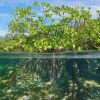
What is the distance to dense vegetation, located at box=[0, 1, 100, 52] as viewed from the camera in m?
7.98

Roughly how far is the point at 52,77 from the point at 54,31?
1.55 m

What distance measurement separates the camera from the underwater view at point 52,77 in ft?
22.6

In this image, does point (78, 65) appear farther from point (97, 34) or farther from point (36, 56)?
point (97, 34)

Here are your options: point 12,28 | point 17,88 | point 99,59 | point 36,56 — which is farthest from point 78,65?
point 12,28

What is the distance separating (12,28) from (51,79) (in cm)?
220

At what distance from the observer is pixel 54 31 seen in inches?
321

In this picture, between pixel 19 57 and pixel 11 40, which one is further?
pixel 11 40

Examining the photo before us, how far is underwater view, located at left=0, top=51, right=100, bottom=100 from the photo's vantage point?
6.89m

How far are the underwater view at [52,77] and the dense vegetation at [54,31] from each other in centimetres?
95

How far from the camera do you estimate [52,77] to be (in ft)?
22.9

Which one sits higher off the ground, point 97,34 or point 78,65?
point 97,34

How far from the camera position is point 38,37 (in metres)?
8.16

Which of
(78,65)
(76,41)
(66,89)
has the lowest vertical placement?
(66,89)

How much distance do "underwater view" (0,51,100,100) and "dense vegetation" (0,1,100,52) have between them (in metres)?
0.95
